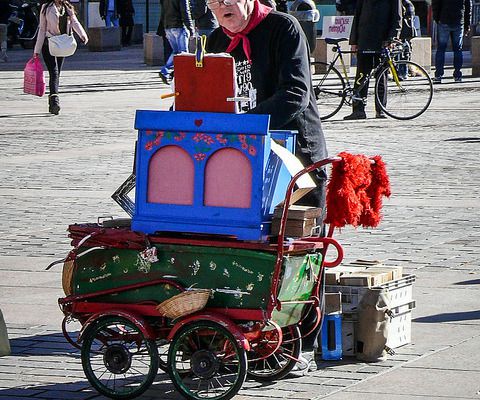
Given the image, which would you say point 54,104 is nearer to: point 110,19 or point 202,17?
point 202,17

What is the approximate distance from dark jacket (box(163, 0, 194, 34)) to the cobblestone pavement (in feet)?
3.84

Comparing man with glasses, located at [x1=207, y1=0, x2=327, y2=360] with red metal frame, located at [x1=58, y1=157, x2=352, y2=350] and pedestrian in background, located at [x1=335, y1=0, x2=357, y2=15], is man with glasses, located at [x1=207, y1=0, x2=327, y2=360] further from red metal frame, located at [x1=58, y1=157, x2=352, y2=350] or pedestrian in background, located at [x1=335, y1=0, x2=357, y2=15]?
pedestrian in background, located at [x1=335, y1=0, x2=357, y2=15]

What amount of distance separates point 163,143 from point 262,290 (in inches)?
29.0

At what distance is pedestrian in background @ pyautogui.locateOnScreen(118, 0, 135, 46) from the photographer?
38.0 metres

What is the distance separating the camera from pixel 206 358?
5.46 m

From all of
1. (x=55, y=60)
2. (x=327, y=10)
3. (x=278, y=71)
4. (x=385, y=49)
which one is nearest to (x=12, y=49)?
(x=327, y=10)

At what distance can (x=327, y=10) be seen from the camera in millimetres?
35125

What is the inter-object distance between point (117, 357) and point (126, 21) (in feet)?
110

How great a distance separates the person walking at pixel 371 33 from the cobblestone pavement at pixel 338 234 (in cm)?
49

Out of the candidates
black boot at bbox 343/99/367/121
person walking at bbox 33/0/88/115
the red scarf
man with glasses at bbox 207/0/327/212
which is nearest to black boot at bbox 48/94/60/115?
person walking at bbox 33/0/88/115

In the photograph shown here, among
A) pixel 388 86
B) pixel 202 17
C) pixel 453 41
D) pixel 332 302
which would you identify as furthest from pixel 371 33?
pixel 332 302

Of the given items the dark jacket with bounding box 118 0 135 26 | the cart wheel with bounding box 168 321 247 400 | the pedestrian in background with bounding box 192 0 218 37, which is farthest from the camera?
the dark jacket with bounding box 118 0 135 26

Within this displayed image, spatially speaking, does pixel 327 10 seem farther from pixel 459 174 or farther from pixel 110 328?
pixel 110 328

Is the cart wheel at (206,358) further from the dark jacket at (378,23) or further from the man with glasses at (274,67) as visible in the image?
the dark jacket at (378,23)
